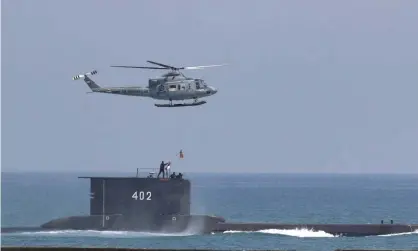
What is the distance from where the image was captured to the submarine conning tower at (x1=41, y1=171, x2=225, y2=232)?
61.2m

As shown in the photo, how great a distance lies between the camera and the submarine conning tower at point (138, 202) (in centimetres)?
6119

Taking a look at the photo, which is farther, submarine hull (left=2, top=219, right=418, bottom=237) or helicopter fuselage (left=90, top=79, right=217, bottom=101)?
submarine hull (left=2, top=219, right=418, bottom=237)

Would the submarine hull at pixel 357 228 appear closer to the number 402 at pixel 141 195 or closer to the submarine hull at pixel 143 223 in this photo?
the submarine hull at pixel 143 223

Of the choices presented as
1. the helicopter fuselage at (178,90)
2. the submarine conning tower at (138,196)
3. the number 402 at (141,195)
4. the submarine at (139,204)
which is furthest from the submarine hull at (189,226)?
the helicopter fuselage at (178,90)

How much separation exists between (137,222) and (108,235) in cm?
164

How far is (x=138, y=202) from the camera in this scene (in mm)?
61469

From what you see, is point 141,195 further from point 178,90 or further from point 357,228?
point 357,228

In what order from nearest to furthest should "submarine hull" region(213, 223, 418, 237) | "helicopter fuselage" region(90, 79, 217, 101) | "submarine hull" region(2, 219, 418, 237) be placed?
"helicopter fuselage" region(90, 79, 217, 101) → "submarine hull" region(2, 219, 418, 237) → "submarine hull" region(213, 223, 418, 237)

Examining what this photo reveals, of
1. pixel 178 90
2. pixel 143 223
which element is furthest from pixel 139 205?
pixel 178 90

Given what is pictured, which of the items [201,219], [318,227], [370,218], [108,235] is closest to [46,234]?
[108,235]

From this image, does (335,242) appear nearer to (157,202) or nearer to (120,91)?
(157,202)

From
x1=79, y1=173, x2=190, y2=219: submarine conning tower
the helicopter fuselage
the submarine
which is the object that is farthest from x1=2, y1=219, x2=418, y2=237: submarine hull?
the helicopter fuselage

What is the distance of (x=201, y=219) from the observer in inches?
2490

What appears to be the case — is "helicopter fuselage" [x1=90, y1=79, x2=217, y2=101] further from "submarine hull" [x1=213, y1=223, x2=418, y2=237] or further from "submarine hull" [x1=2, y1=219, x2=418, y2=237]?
"submarine hull" [x1=213, y1=223, x2=418, y2=237]
